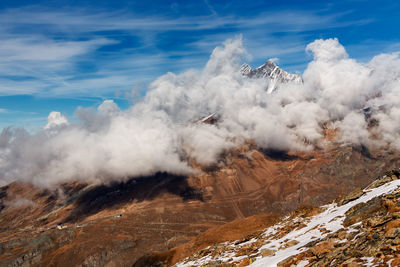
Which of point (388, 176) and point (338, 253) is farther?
point (388, 176)

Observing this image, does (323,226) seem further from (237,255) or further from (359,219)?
(237,255)

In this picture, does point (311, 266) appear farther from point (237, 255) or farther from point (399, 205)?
point (237, 255)

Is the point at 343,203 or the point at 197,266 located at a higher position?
the point at 343,203

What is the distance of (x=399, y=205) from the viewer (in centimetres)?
2702

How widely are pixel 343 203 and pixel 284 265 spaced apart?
26.2m

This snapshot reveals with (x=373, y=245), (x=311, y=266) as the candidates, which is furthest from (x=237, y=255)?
(x=373, y=245)

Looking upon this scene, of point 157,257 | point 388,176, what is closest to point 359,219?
point 388,176

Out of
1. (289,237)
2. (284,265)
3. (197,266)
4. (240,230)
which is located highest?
(284,265)

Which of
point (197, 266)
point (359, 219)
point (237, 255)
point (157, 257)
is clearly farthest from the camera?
point (157, 257)

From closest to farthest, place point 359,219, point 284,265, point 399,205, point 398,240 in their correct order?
point 398,240
point 284,265
point 399,205
point 359,219

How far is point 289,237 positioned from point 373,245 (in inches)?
736

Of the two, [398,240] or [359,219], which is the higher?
[398,240]

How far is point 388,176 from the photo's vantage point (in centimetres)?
4619

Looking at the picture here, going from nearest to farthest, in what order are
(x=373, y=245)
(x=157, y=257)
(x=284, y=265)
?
(x=373, y=245) → (x=284, y=265) → (x=157, y=257)
